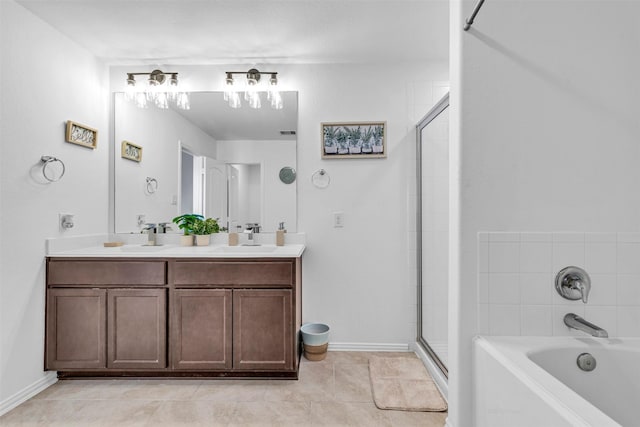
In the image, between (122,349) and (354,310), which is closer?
(122,349)

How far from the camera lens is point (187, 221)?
2.57 meters

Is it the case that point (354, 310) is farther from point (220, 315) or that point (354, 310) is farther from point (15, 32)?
point (15, 32)

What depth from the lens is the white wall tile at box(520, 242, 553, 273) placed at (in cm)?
136

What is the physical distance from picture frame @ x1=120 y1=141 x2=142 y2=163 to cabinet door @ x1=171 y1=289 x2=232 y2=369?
1334mm

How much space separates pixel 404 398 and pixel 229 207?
1.85m

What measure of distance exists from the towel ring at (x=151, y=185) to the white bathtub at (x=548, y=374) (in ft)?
8.35

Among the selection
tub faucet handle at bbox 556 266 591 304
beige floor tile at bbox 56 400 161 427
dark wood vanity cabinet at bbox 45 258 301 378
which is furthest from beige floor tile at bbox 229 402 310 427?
tub faucet handle at bbox 556 266 591 304

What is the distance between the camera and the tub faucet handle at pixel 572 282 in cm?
130

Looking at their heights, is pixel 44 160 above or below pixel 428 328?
above

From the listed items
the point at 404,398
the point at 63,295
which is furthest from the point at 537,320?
the point at 63,295

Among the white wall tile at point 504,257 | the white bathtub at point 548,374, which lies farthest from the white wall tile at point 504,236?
the white bathtub at point 548,374

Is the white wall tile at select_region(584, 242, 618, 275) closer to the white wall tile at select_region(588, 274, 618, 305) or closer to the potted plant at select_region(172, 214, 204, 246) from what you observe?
the white wall tile at select_region(588, 274, 618, 305)

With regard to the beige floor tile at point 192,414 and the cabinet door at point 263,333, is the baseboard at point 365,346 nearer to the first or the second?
the cabinet door at point 263,333

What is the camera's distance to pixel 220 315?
2.04 meters
